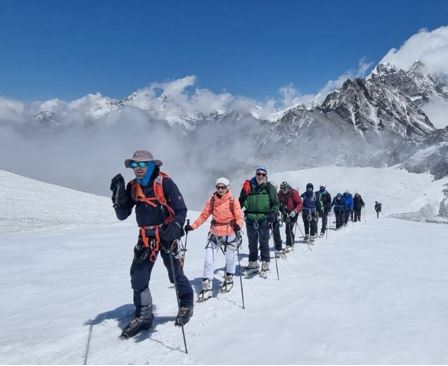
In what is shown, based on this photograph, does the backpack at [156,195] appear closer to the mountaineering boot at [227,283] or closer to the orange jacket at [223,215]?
the orange jacket at [223,215]

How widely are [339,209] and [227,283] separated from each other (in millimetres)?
18464

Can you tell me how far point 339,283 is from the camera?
30.1 ft

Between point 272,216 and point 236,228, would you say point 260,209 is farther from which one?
point 236,228

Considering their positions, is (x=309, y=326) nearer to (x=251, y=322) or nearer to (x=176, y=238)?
(x=251, y=322)

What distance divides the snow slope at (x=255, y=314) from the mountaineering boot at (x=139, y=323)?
13 cm

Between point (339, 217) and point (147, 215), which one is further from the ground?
point (147, 215)

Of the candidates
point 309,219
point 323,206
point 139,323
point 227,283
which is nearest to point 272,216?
point 227,283

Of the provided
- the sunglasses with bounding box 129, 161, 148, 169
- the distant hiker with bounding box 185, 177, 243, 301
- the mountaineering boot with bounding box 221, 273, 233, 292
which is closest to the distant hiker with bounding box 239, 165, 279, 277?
the distant hiker with bounding box 185, 177, 243, 301

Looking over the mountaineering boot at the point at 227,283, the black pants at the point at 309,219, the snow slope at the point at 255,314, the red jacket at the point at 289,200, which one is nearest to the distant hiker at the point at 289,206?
the red jacket at the point at 289,200

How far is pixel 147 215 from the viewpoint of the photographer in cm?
662

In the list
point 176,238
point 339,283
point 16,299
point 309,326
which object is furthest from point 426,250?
point 16,299

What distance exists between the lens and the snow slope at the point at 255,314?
5484mm

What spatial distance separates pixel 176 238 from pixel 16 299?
5.46 m

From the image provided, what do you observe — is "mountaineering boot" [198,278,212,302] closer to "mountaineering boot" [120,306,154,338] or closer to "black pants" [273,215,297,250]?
"mountaineering boot" [120,306,154,338]
